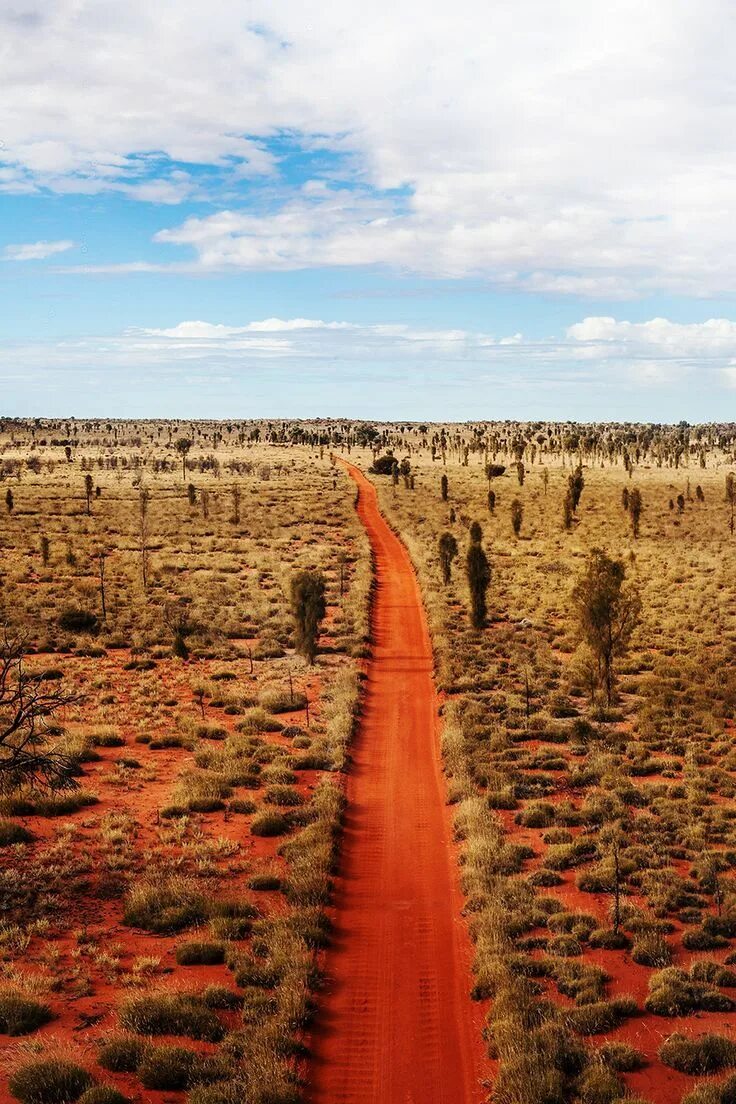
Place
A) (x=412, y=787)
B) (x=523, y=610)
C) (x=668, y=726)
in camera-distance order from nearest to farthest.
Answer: (x=412, y=787)
(x=668, y=726)
(x=523, y=610)

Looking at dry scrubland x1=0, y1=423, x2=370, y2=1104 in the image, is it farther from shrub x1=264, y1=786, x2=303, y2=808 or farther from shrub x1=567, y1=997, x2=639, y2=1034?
shrub x1=567, y1=997, x2=639, y2=1034

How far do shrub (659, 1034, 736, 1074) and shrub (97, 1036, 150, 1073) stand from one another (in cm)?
654

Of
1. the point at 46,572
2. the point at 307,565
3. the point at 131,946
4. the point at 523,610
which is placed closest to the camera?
the point at 131,946

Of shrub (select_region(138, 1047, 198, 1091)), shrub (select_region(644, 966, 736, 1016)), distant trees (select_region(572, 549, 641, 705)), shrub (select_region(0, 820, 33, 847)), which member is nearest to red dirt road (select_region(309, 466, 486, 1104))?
shrub (select_region(138, 1047, 198, 1091))

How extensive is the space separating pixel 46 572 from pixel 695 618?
36.1 m

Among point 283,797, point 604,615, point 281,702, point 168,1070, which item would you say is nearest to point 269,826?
point 283,797

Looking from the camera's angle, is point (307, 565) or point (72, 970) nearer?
point (72, 970)

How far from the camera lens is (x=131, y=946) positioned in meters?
13.7

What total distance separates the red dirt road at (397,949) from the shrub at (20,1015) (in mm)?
3697

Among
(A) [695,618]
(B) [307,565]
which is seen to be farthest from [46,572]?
(A) [695,618]

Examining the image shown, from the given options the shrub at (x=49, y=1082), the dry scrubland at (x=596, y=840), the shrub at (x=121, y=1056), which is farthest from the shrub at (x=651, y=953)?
the shrub at (x=49, y=1082)

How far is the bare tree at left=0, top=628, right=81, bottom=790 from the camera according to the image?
1507 centimetres

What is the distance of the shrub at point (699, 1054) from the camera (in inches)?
414

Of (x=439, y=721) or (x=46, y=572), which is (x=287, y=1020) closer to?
(x=439, y=721)
